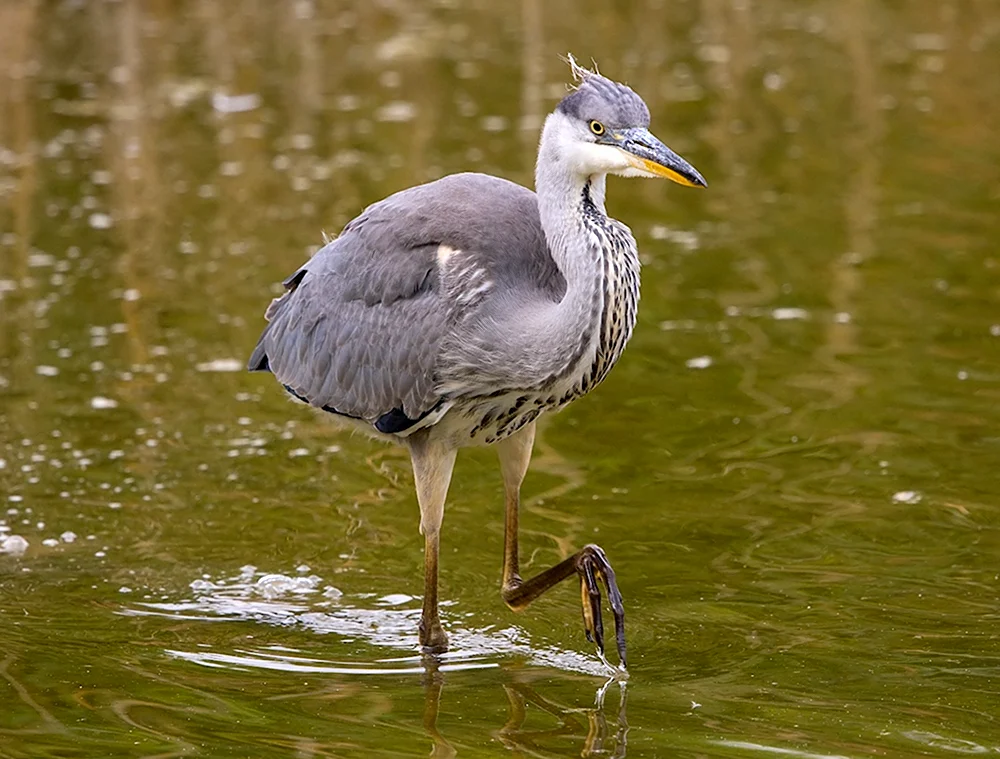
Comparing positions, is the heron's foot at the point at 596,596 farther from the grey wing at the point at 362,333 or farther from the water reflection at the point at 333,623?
the grey wing at the point at 362,333

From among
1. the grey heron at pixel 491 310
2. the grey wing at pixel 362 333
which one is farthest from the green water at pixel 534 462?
the grey wing at pixel 362 333

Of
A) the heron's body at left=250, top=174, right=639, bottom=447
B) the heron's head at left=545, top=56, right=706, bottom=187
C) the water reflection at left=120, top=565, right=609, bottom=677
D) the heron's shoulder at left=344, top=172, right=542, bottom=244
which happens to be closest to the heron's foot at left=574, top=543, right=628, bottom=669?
the water reflection at left=120, top=565, right=609, bottom=677

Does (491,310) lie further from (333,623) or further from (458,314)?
(333,623)

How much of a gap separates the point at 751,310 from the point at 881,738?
5.08m

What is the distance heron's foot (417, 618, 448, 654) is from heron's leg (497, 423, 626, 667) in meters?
0.42

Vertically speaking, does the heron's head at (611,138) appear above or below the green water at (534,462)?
above

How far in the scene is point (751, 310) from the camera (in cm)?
1027

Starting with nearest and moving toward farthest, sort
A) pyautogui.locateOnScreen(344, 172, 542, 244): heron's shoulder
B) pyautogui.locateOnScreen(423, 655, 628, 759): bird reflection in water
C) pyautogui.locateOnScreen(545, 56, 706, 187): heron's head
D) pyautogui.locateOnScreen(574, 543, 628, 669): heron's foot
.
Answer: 1. pyautogui.locateOnScreen(423, 655, 628, 759): bird reflection in water
2. pyautogui.locateOnScreen(545, 56, 706, 187): heron's head
3. pyautogui.locateOnScreen(574, 543, 628, 669): heron's foot
4. pyautogui.locateOnScreen(344, 172, 542, 244): heron's shoulder

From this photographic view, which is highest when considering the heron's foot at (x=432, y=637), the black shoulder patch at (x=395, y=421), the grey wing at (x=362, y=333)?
the grey wing at (x=362, y=333)

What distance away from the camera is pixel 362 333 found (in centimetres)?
682

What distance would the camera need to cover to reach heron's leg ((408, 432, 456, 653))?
643cm

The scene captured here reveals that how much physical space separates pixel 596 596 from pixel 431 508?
2.51ft

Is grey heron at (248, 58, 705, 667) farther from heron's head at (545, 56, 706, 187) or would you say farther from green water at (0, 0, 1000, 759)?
green water at (0, 0, 1000, 759)

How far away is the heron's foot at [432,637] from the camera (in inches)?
253
